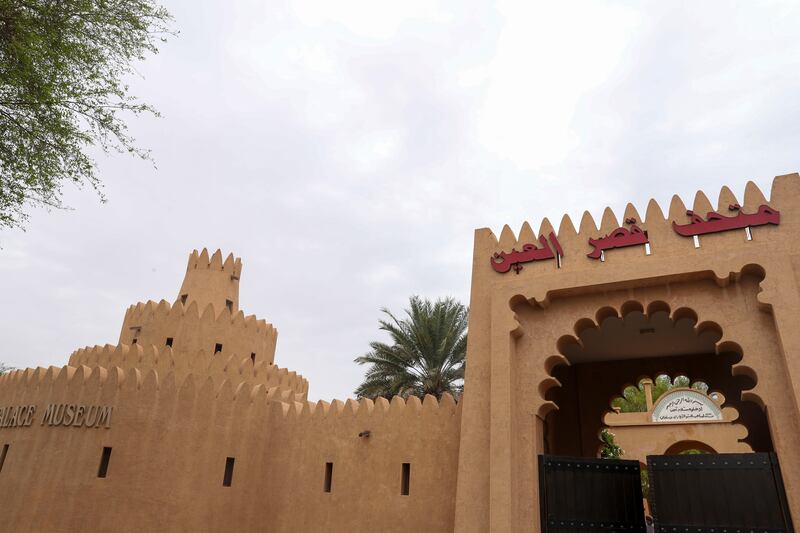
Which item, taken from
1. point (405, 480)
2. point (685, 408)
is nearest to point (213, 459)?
point (405, 480)

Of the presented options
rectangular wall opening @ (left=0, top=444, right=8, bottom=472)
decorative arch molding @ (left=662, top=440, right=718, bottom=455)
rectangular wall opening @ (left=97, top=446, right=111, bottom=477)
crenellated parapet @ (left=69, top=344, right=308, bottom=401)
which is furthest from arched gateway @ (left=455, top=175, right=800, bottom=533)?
rectangular wall opening @ (left=0, top=444, right=8, bottom=472)

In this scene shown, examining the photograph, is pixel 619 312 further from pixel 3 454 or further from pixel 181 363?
pixel 3 454

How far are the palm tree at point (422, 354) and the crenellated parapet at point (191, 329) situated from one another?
5.64 metres

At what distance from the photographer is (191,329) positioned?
1403 centimetres

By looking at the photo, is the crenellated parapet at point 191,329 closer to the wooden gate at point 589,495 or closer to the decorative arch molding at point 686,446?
the wooden gate at point 589,495

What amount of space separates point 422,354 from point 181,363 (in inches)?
338

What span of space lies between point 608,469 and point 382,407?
448cm

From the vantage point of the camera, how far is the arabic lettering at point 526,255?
29.6ft

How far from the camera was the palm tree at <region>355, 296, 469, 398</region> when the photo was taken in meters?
19.0

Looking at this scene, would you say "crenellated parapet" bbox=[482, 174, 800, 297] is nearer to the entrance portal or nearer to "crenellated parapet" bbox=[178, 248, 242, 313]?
the entrance portal

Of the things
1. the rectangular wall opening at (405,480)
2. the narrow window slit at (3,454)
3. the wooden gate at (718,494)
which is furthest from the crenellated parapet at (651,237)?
the narrow window slit at (3,454)

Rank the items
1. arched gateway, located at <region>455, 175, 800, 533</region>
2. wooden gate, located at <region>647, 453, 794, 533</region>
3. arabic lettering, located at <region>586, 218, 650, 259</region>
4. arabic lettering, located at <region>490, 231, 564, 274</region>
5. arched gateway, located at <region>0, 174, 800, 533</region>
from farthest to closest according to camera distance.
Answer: arabic lettering, located at <region>490, 231, 564, 274</region> < arabic lettering, located at <region>586, 218, 650, 259</region> < arched gateway, located at <region>0, 174, 800, 533</region> < arched gateway, located at <region>455, 175, 800, 533</region> < wooden gate, located at <region>647, 453, 794, 533</region>

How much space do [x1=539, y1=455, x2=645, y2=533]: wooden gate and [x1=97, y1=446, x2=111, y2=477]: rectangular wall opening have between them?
863 cm

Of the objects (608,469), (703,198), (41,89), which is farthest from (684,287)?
(41,89)
